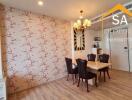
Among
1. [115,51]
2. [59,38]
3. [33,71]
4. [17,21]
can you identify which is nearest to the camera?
[17,21]

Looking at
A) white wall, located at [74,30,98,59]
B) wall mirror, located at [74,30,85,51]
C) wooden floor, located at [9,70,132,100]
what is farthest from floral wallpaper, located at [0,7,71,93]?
white wall, located at [74,30,98,59]

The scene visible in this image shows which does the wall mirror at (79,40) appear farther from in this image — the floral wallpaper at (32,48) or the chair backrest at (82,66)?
the chair backrest at (82,66)

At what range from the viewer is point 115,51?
218 inches

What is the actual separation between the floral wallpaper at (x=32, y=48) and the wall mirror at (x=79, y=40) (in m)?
0.59

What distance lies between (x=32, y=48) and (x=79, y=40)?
94.7 inches

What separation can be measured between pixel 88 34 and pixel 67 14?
2.14m

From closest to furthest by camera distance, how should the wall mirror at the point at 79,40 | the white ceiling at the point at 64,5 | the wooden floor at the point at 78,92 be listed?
the wooden floor at the point at 78,92
the white ceiling at the point at 64,5
the wall mirror at the point at 79,40

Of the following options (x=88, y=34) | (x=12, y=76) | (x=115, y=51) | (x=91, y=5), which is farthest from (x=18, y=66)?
(x=115, y=51)

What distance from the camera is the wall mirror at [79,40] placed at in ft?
16.6

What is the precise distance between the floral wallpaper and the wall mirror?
59 cm

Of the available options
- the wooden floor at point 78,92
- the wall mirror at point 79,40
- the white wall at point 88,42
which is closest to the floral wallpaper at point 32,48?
the wooden floor at point 78,92

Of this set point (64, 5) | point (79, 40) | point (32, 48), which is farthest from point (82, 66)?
point (79, 40)

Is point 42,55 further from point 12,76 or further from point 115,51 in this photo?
point 115,51

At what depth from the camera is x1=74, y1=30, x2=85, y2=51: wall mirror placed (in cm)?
505
